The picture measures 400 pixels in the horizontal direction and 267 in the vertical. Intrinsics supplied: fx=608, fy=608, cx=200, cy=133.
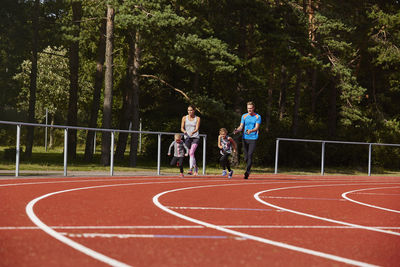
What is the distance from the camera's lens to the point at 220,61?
2364 cm

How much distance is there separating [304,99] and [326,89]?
2796 millimetres

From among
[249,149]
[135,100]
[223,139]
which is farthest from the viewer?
[135,100]

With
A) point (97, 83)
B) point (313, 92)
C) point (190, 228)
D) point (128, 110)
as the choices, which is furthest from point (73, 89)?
point (190, 228)

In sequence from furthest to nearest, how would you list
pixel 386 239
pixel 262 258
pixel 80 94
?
pixel 80 94, pixel 386 239, pixel 262 258

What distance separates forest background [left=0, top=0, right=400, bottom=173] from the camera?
24.8 metres

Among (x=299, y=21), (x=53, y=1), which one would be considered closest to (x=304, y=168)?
(x=299, y=21)

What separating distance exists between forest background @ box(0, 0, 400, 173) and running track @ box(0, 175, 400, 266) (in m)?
12.5

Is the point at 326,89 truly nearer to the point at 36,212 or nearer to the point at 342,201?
the point at 342,201

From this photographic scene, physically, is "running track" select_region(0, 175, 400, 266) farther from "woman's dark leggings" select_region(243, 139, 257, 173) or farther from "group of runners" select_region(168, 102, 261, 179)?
"group of runners" select_region(168, 102, 261, 179)

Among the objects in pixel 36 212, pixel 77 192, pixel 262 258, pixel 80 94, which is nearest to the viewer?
pixel 262 258

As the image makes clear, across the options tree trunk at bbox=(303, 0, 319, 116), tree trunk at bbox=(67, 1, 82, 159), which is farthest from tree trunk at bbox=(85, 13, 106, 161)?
tree trunk at bbox=(303, 0, 319, 116)

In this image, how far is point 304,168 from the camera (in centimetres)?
2833

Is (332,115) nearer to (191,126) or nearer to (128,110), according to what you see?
(128,110)

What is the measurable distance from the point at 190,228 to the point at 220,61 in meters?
17.5
